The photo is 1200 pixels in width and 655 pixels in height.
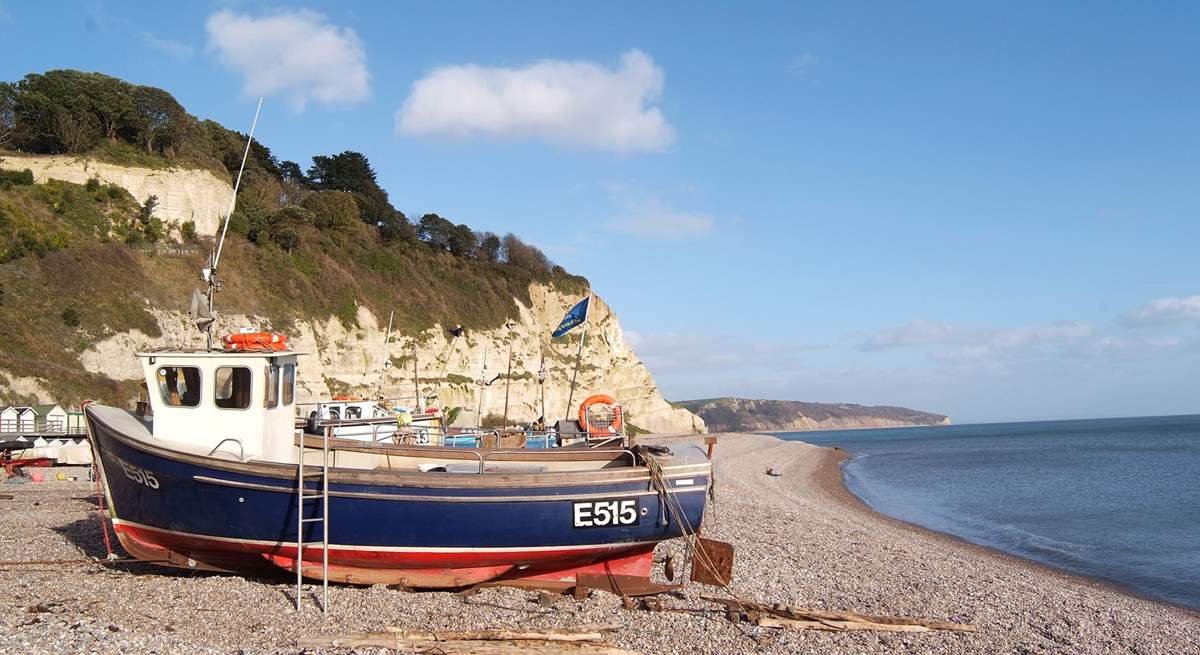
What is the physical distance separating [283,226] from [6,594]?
152 feet

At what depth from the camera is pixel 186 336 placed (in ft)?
133

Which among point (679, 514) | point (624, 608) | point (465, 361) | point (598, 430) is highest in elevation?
point (465, 361)

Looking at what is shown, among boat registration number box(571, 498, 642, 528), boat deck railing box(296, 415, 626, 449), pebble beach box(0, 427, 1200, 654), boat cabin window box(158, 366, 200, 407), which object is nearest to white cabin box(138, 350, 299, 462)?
boat cabin window box(158, 366, 200, 407)

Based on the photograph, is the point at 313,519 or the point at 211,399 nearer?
the point at 313,519

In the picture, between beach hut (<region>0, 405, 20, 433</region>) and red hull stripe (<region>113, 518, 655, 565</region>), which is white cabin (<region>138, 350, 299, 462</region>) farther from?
beach hut (<region>0, 405, 20, 433</region>)

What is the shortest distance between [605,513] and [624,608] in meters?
1.31

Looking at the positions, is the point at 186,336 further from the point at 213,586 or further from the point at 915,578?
the point at 915,578

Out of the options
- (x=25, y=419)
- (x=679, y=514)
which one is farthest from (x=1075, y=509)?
(x=25, y=419)

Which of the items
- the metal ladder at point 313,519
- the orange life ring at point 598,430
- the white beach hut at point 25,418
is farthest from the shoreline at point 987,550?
the white beach hut at point 25,418

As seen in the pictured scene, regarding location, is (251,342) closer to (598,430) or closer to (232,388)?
(232,388)

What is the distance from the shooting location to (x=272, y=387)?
40.3ft

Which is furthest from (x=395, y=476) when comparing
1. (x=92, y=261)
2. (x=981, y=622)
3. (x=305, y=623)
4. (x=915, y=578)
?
(x=92, y=261)

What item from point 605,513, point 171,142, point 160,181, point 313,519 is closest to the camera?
point 313,519

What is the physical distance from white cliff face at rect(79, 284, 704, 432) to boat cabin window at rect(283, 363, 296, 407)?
15289 mm
